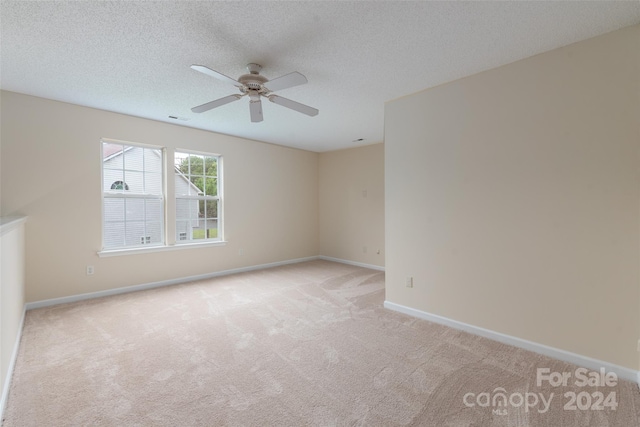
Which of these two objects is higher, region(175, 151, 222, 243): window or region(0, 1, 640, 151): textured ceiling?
region(0, 1, 640, 151): textured ceiling

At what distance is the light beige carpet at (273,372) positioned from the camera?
1671 mm

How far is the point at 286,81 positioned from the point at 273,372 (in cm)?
224

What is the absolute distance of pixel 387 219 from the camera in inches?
134

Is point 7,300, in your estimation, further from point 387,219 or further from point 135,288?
point 387,219

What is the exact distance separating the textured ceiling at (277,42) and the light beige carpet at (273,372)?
2491mm

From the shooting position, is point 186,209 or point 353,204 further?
point 353,204

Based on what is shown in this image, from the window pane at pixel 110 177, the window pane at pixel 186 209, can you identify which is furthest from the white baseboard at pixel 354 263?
the window pane at pixel 110 177

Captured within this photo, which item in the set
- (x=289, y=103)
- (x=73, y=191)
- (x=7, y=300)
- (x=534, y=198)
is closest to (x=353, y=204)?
(x=289, y=103)

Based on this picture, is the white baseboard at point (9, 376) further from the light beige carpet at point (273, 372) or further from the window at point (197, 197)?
the window at point (197, 197)

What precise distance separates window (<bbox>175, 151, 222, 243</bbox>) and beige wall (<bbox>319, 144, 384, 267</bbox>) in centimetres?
249

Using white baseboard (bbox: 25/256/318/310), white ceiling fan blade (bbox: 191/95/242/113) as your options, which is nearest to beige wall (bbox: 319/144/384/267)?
white baseboard (bbox: 25/256/318/310)

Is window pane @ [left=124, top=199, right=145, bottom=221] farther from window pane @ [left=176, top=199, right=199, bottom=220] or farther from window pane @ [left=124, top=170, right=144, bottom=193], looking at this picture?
window pane @ [left=176, top=199, right=199, bottom=220]

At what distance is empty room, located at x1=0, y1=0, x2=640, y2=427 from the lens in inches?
71.6

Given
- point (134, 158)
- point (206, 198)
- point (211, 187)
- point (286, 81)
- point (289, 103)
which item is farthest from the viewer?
point (211, 187)
